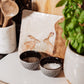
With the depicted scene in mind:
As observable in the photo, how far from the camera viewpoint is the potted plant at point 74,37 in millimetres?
572

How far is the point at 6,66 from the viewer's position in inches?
33.3

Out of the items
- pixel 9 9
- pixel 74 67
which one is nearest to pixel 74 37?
pixel 74 67

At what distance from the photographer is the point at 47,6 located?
2.80 feet

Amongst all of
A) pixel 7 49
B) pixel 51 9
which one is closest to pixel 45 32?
pixel 51 9

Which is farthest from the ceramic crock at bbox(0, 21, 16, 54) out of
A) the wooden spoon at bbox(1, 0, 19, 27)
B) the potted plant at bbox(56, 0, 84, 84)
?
the potted plant at bbox(56, 0, 84, 84)

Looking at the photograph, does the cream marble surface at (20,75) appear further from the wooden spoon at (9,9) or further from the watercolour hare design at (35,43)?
the wooden spoon at (9,9)

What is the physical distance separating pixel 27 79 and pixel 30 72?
0.05m

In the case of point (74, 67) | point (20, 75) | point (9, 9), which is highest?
point (9, 9)

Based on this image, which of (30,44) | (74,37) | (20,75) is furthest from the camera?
(30,44)

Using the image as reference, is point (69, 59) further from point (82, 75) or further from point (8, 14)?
point (8, 14)

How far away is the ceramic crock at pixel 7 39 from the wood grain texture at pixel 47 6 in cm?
16

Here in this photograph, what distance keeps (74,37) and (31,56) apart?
0.33 metres

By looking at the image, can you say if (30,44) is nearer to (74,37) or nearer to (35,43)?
(35,43)

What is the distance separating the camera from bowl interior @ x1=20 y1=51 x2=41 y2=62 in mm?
839
